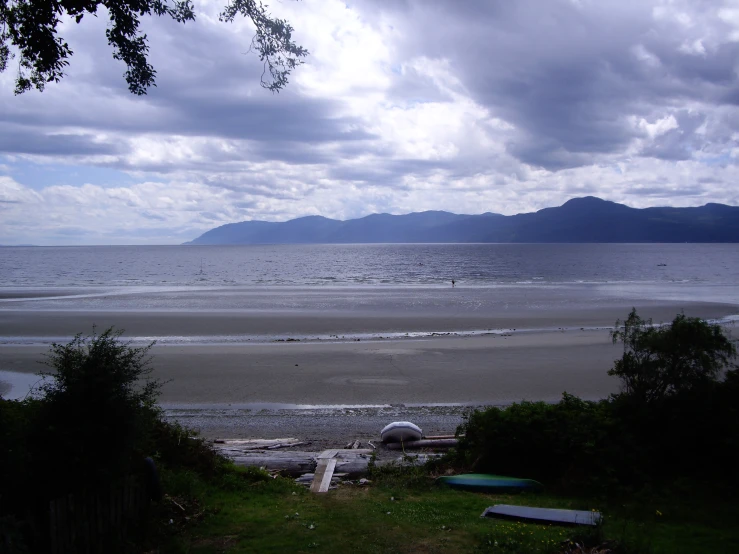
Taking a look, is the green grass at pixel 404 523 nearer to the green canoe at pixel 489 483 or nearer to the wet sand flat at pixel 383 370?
the green canoe at pixel 489 483

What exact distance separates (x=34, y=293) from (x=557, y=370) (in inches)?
1763

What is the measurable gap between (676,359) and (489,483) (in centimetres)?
300

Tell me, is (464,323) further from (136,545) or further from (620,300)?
(136,545)

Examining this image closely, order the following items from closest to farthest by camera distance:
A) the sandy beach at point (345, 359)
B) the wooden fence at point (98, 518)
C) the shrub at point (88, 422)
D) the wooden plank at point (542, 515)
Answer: the wooden fence at point (98, 518)
the shrub at point (88, 422)
the wooden plank at point (542, 515)
the sandy beach at point (345, 359)

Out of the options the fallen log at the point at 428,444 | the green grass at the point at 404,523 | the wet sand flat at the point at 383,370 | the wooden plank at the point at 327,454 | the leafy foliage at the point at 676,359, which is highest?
the leafy foliage at the point at 676,359

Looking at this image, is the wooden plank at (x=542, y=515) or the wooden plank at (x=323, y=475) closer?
the wooden plank at (x=542, y=515)

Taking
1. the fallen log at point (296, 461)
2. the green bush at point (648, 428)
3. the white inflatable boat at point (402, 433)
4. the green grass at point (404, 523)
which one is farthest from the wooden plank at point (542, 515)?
the white inflatable boat at point (402, 433)

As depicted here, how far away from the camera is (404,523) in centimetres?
638

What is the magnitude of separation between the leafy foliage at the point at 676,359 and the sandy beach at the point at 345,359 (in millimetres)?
4767

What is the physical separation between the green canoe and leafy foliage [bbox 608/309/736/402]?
1967 millimetres

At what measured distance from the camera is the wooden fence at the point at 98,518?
490 centimetres

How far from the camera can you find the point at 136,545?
18.2ft

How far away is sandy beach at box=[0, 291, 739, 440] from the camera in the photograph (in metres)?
13.4

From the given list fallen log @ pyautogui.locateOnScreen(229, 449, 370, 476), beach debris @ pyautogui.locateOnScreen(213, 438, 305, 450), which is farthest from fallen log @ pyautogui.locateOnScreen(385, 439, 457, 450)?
beach debris @ pyautogui.locateOnScreen(213, 438, 305, 450)
